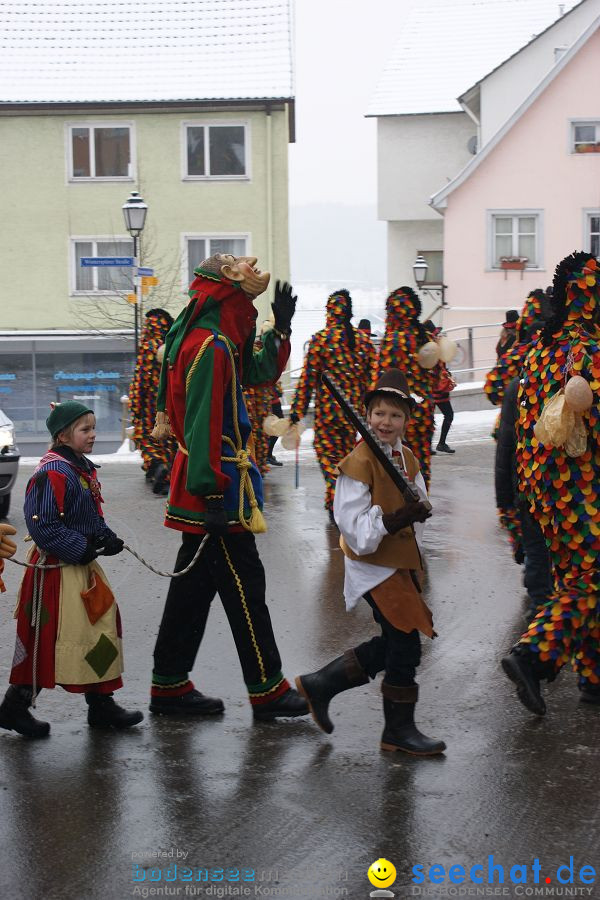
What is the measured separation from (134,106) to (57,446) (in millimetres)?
27178

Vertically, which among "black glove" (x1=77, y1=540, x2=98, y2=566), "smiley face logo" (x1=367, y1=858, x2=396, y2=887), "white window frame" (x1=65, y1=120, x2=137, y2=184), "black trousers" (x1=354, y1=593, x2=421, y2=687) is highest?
"white window frame" (x1=65, y1=120, x2=137, y2=184)

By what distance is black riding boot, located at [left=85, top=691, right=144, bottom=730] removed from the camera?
5641mm

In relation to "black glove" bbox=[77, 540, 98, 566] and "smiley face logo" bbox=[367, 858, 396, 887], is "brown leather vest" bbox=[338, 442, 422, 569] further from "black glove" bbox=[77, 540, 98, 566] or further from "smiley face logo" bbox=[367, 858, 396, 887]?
"smiley face logo" bbox=[367, 858, 396, 887]

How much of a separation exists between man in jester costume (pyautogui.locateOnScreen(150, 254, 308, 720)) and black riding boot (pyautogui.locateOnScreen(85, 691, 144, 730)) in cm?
26

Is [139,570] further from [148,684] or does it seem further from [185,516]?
[185,516]

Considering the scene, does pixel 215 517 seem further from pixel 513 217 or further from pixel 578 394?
pixel 513 217

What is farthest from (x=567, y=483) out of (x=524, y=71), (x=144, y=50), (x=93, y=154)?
(x=524, y=71)

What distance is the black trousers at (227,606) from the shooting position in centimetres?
578

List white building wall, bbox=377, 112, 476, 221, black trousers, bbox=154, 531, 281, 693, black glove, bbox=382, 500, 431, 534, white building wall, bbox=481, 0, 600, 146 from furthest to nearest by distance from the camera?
white building wall, bbox=377, 112, 476, 221 < white building wall, bbox=481, 0, 600, 146 < black trousers, bbox=154, 531, 281, 693 < black glove, bbox=382, 500, 431, 534

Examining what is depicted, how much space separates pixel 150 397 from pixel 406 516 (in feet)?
31.5

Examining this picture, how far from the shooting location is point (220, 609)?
831cm

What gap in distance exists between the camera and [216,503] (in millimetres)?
5621

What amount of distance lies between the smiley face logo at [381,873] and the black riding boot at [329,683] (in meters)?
1.32

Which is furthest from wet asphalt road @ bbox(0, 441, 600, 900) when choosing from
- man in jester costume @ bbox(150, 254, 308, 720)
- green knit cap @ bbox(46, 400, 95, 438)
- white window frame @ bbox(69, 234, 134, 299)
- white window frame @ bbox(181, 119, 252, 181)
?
white window frame @ bbox(69, 234, 134, 299)
